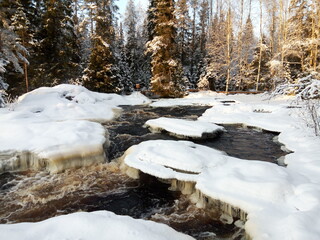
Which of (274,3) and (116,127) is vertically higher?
(274,3)

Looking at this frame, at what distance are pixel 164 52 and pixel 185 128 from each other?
13117 millimetres

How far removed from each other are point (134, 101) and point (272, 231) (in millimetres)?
17080

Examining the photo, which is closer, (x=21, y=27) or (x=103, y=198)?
(x=103, y=198)

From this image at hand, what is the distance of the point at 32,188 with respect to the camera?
5.12m

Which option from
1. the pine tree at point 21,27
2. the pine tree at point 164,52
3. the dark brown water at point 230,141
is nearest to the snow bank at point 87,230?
the dark brown water at point 230,141

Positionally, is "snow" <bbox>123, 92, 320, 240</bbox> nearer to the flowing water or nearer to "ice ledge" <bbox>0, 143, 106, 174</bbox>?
the flowing water

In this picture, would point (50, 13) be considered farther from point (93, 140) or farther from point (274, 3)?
point (274, 3)

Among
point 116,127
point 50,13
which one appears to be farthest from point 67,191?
point 50,13

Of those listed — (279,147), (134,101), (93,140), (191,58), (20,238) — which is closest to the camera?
(20,238)

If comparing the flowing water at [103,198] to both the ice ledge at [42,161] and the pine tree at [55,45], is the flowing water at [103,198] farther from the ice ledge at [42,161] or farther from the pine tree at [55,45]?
the pine tree at [55,45]

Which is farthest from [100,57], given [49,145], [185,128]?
[49,145]

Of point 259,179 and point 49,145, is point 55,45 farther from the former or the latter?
point 259,179

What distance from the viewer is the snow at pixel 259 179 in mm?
3145

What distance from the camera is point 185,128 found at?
28.9 feet
